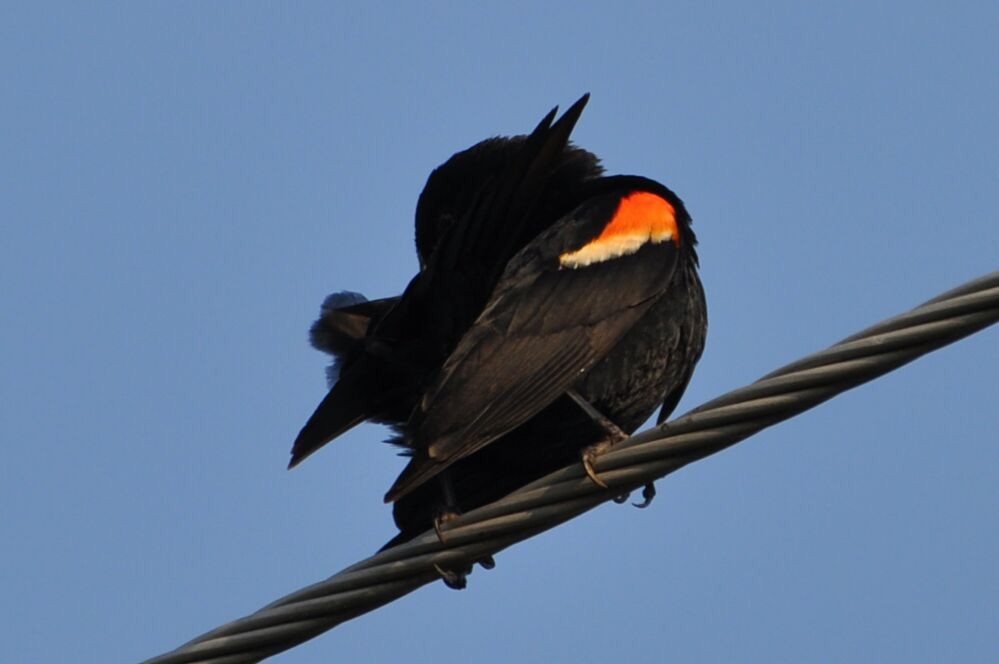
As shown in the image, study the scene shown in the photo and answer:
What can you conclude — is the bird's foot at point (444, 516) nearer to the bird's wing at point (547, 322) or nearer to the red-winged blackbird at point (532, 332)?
the red-winged blackbird at point (532, 332)

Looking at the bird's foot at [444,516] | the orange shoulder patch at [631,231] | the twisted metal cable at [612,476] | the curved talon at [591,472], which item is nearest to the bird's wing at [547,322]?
the orange shoulder patch at [631,231]

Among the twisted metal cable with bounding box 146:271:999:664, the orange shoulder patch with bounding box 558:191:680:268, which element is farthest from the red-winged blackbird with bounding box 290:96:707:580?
the twisted metal cable with bounding box 146:271:999:664

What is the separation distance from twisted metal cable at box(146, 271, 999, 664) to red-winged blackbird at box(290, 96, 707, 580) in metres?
1.02

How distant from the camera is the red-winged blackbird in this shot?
548 centimetres

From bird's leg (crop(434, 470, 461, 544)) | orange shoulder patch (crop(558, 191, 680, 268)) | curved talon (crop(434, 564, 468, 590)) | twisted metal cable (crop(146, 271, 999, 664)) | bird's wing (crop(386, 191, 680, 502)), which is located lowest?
twisted metal cable (crop(146, 271, 999, 664))

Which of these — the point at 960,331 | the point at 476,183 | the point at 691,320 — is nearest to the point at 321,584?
the point at 960,331

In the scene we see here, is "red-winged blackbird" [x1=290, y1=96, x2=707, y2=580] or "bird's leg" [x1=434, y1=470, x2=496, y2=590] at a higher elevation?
"red-winged blackbird" [x1=290, y1=96, x2=707, y2=580]

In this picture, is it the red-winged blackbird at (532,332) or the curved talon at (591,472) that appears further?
the red-winged blackbird at (532,332)

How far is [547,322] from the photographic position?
5559 mm

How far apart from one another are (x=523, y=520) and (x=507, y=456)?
5.73ft

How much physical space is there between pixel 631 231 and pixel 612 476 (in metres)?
2.06

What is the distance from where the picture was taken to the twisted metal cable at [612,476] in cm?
360

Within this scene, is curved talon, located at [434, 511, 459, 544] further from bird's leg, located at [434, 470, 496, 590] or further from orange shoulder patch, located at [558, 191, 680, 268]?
orange shoulder patch, located at [558, 191, 680, 268]

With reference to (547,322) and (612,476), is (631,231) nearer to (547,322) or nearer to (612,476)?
(547,322)
